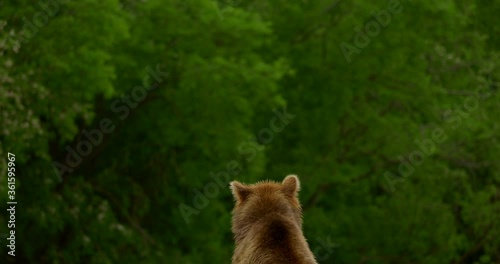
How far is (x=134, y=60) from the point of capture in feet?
93.2

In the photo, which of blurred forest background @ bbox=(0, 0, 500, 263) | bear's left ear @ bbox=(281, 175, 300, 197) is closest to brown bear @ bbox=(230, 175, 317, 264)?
bear's left ear @ bbox=(281, 175, 300, 197)

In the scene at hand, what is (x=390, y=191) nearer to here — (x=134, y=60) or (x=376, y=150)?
(x=376, y=150)

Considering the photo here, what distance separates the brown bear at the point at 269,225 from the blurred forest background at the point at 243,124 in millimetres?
13896

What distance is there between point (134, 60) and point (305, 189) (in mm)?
8408

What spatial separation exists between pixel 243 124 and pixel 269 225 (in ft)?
73.7

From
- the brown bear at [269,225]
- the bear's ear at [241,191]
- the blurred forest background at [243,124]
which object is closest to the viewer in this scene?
the brown bear at [269,225]

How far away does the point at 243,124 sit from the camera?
29.9m

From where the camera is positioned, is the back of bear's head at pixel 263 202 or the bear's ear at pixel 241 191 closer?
the back of bear's head at pixel 263 202

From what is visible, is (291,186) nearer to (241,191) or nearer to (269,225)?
(241,191)

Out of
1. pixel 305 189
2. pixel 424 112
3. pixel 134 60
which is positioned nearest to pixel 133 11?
pixel 134 60

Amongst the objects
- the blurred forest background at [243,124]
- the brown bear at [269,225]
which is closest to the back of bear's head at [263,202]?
the brown bear at [269,225]

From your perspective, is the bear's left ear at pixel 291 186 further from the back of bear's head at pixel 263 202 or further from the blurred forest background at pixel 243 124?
the blurred forest background at pixel 243 124

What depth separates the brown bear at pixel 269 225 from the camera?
695 centimetres

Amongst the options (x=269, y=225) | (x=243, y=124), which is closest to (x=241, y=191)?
(x=269, y=225)
